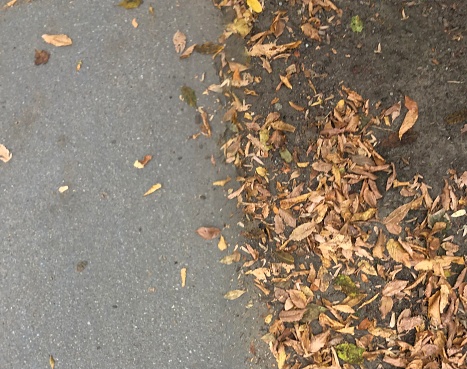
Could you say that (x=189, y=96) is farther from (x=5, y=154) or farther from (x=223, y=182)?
(x=5, y=154)

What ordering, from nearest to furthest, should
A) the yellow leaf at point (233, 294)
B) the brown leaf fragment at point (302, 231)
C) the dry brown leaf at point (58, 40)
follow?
the brown leaf fragment at point (302, 231)
the yellow leaf at point (233, 294)
the dry brown leaf at point (58, 40)

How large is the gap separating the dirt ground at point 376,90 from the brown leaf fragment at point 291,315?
0.18 feet

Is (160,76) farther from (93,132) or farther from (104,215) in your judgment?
(104,215)

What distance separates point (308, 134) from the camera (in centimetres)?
252

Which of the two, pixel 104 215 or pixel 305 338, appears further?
pixel 104 215

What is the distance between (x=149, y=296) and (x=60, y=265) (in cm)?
59

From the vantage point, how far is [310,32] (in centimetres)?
254

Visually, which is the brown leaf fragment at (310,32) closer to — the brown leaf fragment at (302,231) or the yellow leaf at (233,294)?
the brown leaf fragment at (302,231)

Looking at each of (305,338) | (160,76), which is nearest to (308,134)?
(160,76)

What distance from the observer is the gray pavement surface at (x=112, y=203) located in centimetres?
265

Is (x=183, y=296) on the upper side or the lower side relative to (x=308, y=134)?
lower

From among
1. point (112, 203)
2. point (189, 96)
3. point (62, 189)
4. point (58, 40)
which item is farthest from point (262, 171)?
point (58, 40)

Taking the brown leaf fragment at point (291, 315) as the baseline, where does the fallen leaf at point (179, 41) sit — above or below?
above

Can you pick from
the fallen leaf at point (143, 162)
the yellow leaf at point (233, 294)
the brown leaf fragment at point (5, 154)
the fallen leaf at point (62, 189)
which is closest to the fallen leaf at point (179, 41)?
the fallen leaf at point (143, 162)
